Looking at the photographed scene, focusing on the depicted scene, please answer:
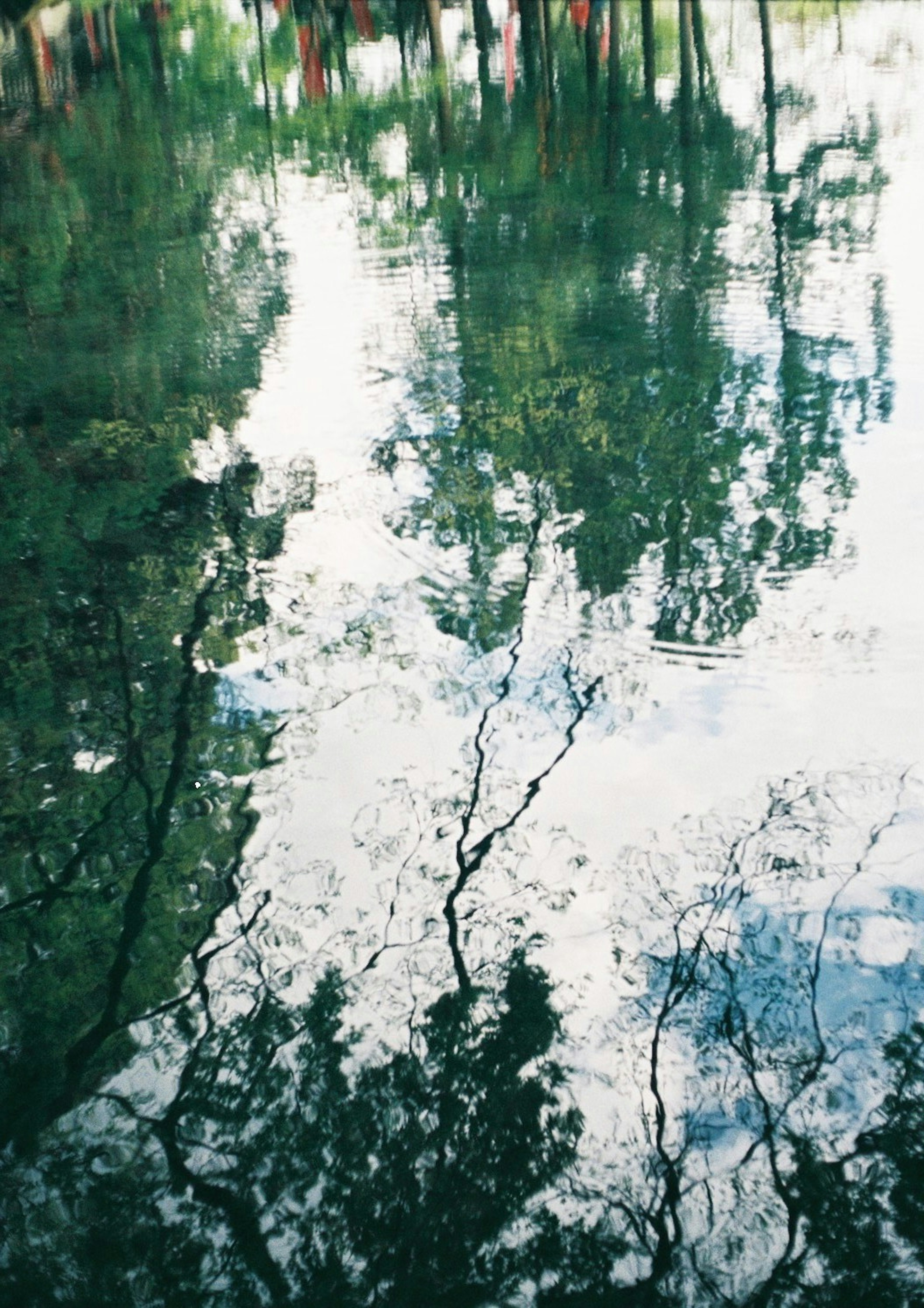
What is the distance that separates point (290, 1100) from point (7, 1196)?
0.88 m

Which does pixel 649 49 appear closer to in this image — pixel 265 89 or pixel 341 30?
pixel 265 89

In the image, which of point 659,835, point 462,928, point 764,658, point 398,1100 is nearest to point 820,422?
point 764,658

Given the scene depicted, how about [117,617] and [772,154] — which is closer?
[117,617]

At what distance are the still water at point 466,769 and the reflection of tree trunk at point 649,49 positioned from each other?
9025 mm

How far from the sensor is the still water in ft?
11.8

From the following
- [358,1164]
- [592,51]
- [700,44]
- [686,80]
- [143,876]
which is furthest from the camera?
[592,51]

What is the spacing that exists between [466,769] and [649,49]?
1896cm

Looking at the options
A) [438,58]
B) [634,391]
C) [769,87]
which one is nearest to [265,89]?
[438,58]

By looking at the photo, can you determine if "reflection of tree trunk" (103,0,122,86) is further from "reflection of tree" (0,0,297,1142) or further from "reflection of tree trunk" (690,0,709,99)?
"reflection of tree" (0,0,297,1142)

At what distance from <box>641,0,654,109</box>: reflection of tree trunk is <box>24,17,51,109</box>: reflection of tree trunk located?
9.83m

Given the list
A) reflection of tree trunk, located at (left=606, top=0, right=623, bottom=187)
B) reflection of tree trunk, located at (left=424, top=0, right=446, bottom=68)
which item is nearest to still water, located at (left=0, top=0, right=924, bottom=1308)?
reflection of tree trunk, located at (left=606, top=0, right=623, bottom=187)

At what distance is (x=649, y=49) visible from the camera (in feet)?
67.6

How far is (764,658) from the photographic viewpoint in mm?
5895

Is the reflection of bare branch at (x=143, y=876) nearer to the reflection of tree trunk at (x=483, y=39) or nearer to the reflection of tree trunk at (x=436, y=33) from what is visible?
the reflection of tree trunk at (x=483, y=39)
